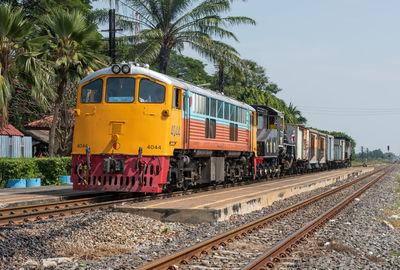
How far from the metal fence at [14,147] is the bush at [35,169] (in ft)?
9.53

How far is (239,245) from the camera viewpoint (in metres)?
8.32

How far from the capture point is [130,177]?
13.3m

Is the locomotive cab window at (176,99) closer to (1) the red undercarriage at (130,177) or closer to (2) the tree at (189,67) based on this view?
(1) the red undercarriage at (130,177)

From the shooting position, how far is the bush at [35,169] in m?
18.7

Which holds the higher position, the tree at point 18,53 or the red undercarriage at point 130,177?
the tree at point 18,53

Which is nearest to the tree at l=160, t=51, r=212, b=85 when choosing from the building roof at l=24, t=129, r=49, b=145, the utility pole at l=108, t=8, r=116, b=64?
the building roof at l=24, t=129, r=49, b=145

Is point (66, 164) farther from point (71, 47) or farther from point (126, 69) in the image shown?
point (126, 69)

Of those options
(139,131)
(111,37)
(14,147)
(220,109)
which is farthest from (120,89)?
(14,147)

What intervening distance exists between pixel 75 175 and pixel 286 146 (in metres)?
19.4

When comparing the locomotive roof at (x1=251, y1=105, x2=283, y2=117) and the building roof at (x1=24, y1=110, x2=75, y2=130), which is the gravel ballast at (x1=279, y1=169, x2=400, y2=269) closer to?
the locomotive roof at (x1=251, y1=105, x2=283, y2=117)

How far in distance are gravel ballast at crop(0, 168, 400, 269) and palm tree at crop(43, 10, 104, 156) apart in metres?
12.0

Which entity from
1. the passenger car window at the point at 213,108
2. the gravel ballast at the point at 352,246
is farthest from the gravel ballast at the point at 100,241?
the passenger car window at the point at 213,108

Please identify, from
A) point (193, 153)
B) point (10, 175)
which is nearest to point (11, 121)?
point (10, 175)

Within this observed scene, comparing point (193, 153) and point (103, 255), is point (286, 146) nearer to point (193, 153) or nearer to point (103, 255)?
point (193, 153)
